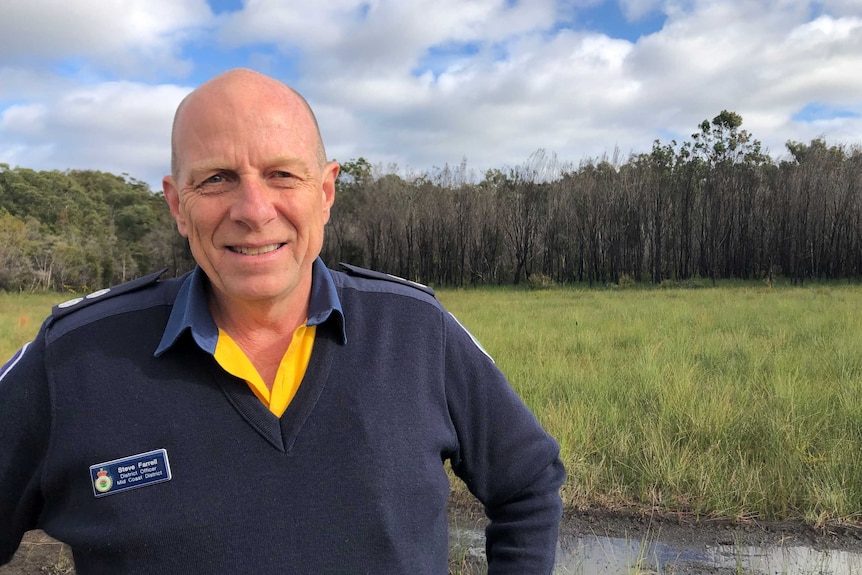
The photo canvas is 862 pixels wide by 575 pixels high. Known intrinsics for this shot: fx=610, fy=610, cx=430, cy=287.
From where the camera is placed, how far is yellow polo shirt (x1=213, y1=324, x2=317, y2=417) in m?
1.26

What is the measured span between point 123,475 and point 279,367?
1.17 feet

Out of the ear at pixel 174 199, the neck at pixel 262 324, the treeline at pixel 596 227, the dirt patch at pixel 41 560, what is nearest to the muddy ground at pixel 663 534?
the dirt patch at pixel 41 560

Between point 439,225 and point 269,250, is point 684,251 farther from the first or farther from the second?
point 269,250

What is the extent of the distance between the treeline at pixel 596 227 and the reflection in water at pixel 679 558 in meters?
28.8

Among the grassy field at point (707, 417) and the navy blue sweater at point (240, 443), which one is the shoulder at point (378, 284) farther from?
the grassy field at point (707, 417)

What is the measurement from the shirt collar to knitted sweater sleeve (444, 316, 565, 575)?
→ 0.27 m

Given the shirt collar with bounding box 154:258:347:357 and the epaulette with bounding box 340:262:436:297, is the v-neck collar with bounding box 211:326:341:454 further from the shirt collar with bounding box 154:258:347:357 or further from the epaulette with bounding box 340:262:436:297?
the epaulette with bounding box 340:262:436:297

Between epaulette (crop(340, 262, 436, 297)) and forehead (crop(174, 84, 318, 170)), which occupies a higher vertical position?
forehead (crop(174, 84, 318, 170))

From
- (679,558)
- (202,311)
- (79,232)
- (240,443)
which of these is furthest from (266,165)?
(79,232)

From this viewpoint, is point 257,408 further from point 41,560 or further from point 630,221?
point 630,221

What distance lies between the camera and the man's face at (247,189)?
1275mm

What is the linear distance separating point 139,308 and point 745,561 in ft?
9.73

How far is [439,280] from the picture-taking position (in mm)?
36250

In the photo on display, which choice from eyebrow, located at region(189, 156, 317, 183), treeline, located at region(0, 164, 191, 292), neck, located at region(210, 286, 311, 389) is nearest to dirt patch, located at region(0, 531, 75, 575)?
neck, located at region(210, 286, 311, 389)
